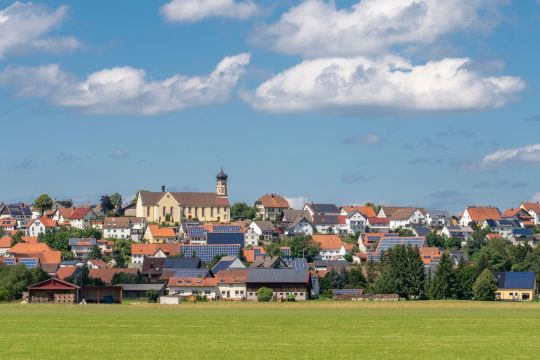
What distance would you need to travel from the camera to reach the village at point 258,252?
92.4 m

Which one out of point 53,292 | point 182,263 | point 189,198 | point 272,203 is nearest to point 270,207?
point 272,203

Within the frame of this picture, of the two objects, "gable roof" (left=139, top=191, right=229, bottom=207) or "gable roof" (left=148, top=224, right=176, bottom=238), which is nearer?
"gable roof" (left=148, top=224, right=176, bottom=238)

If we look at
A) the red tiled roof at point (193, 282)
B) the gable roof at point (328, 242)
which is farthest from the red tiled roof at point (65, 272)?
the gable roof at point (328, 242)

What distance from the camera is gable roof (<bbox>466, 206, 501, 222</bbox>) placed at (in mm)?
182375

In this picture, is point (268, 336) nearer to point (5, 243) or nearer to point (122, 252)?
point (122, 252)

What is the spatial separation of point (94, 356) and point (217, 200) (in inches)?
6111

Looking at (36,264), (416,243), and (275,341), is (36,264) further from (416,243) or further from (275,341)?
(275,341)

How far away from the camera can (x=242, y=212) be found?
189250 mm

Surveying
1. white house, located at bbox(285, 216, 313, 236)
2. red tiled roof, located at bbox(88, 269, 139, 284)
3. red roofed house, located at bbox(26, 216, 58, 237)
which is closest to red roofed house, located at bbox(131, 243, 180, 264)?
red tiled roof, located at bbox(88, 269, 139, 284)

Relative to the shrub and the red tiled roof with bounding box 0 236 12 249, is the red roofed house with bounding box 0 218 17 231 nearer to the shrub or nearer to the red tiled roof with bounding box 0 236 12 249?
the red tiled roof with bounding box 0 236 12 249

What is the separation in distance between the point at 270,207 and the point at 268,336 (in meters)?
155

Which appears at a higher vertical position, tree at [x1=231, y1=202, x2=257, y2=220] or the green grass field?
tree at [x1=231, y1=202, x2=257, y2=220]

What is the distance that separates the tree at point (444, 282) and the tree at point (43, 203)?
114038mm

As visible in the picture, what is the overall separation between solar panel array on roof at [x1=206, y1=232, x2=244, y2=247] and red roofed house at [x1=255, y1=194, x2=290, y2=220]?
158ft
